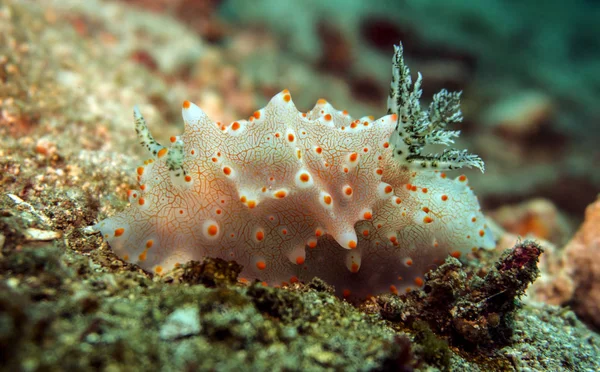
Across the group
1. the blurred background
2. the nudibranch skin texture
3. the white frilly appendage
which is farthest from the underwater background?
the white frilly appendage

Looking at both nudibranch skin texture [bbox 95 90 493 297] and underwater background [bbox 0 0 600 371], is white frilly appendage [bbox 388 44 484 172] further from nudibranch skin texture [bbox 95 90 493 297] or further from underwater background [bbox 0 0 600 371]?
underwater background [bbox 0 0 600 371]

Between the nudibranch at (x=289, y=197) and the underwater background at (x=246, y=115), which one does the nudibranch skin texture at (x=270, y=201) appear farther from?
the underwater background at (x=246, y=115)

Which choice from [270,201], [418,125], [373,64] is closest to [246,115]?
[373,64]

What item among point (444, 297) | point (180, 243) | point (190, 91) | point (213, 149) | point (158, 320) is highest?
point (190, 91)

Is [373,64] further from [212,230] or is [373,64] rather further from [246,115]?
[212,230]

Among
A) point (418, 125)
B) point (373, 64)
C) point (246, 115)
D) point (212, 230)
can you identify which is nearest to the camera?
point (212, 230)

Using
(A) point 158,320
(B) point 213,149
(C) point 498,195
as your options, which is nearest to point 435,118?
(B) point 213,149

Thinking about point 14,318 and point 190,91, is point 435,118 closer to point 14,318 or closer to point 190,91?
point 14,318
